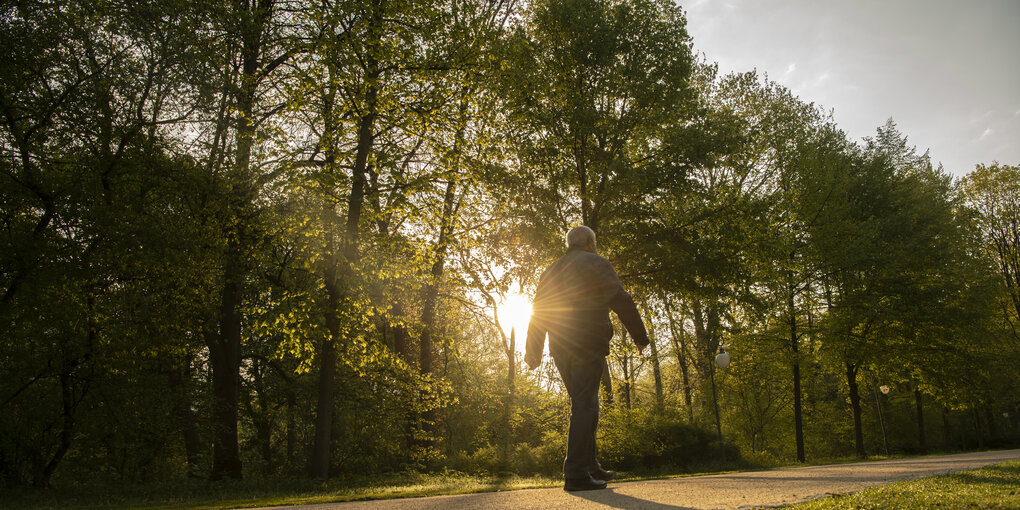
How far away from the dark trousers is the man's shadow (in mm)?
221

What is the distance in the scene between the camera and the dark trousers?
457 cm

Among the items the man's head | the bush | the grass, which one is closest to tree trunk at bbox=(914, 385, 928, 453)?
the bush

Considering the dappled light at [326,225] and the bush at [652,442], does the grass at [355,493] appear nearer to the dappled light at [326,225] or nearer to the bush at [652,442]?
the dappled light at [326,225]

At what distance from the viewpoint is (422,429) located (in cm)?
1753

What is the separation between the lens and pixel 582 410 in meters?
4.59

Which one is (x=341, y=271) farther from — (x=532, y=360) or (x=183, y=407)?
(x=532, y=360)

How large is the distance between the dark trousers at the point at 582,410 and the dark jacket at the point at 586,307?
0.11 m

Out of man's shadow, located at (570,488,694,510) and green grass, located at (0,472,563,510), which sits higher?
man's shadow, located at (570,488,694,510)

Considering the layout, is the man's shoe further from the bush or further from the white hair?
the bush

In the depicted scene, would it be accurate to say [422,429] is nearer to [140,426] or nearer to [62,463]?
[140,426]

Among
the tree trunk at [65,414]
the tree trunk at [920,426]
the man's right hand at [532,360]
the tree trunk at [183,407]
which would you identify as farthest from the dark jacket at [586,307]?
the tree trunk at [920,426]

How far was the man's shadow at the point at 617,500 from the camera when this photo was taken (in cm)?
362

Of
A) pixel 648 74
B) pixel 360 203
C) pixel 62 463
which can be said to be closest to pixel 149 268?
pixel 360 203

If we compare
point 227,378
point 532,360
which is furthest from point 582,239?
point 227,378
